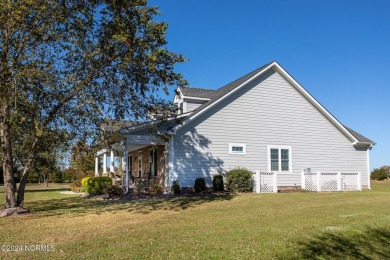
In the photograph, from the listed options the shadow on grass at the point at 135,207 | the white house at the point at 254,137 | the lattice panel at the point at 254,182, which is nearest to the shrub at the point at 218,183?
the white house at the point at 254,137

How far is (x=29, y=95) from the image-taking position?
11000 mm

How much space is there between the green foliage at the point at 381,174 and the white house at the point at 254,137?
54.5ft

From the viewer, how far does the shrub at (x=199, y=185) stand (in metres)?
17.5

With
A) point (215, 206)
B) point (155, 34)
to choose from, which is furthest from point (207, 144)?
point (155, 34)

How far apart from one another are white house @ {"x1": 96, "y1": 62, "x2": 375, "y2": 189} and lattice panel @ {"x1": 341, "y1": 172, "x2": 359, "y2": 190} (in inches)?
13.1

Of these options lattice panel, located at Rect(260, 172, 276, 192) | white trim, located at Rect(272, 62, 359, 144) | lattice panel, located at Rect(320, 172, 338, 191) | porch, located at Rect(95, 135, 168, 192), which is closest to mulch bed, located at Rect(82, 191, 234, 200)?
porch, located at Rect(95, 135, 168, 192)

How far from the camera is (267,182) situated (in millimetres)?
18812

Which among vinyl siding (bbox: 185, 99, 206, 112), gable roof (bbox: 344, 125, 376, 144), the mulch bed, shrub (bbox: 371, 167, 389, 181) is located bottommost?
shrub (bbox: 371, 167, 389, 181)

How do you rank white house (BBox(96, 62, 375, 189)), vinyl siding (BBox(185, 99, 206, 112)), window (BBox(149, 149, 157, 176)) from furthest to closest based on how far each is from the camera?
window (BBox(149, 149, 157, 176)), vinyl siding (BBox(185, 99, 206, 112)), white house (BBox(96, 62, 375, 189))

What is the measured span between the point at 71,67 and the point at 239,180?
988 centimetres

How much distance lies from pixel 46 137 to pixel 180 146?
7.58 metres

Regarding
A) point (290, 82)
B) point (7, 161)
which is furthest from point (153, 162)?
point (7, 161)

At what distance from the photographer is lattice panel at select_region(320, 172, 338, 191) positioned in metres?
20.0

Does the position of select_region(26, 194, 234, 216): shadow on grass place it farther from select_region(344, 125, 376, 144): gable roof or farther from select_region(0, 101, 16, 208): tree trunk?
select_region(344, 125, 376, 144): gable roof
